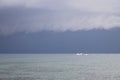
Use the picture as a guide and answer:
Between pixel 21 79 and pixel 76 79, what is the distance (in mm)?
7765

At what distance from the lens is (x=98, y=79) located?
4081cm

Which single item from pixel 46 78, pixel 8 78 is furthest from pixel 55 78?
pixel 8 78

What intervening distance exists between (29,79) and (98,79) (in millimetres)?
9872

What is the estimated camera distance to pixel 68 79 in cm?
4028

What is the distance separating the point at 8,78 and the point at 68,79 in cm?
856

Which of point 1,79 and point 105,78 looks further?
point 105,78

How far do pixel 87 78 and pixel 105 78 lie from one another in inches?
118

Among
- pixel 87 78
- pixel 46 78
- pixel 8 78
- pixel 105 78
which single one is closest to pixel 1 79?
pixel 8 78

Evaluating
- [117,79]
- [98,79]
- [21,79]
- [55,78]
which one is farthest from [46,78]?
[117,79]

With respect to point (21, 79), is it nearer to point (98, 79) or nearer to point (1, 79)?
point (1, 79)

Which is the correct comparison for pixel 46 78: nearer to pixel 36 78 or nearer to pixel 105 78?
pixel 36 78

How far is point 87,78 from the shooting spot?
135 feet

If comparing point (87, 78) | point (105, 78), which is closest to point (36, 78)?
point (87, 78)

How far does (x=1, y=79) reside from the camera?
39.4m
